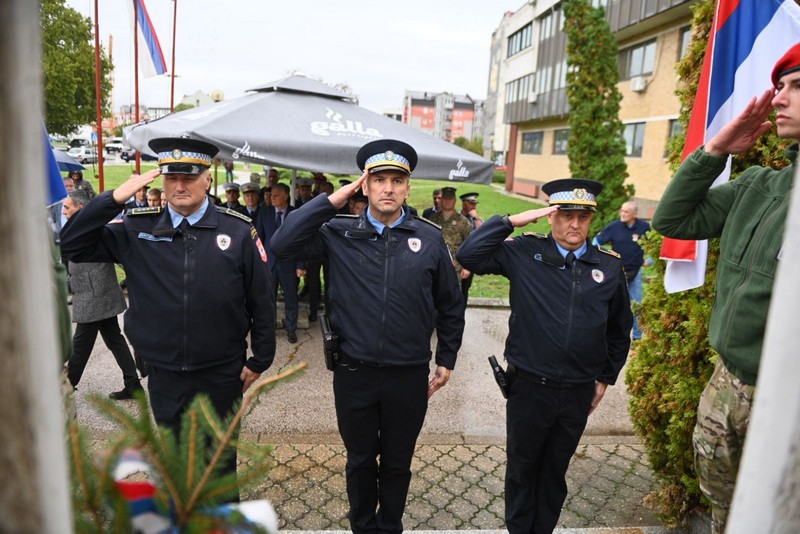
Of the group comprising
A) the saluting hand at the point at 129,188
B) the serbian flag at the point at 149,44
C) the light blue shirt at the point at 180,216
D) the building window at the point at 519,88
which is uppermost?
the building window at the point at 519,88

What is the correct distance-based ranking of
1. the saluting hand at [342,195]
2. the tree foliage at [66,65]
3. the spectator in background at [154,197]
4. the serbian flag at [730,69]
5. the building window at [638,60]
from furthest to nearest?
the tree foliage at [66,65] → the building window at [638,60] → the spectator in background at [154,197] → the saluting hand at [342,195] → the serbian flag at [730,69]

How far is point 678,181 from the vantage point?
2.35 m

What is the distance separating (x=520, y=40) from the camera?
107 ft

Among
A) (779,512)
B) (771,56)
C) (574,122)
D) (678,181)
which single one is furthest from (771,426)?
(574,122)

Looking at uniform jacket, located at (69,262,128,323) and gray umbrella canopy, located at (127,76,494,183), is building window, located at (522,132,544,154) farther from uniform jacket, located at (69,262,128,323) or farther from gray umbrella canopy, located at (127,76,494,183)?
uniform jacket, located at (69,262,128,323)

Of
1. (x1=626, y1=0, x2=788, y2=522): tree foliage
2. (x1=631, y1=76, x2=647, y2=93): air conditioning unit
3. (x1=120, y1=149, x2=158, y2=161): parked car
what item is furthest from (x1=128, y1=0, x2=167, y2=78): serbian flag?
(x1=631, y1=76, x2=647, y2=93): air conditioning unit

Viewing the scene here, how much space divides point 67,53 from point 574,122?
79.3ft

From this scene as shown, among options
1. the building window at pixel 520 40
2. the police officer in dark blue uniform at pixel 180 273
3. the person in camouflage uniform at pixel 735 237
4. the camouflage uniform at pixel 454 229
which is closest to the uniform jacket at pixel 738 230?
the person in camouflage uniform at pixel 735 237

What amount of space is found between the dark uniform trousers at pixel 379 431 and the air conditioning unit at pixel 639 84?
19.3m

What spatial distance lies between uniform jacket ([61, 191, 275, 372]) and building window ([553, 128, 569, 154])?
2596cm

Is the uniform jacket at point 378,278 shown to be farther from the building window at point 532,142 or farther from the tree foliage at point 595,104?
the building window at point 532,142

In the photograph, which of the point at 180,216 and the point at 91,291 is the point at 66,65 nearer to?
the point at 91,291

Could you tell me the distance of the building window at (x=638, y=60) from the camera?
62.1ft

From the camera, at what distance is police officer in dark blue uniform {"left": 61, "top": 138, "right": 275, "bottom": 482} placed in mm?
2838
